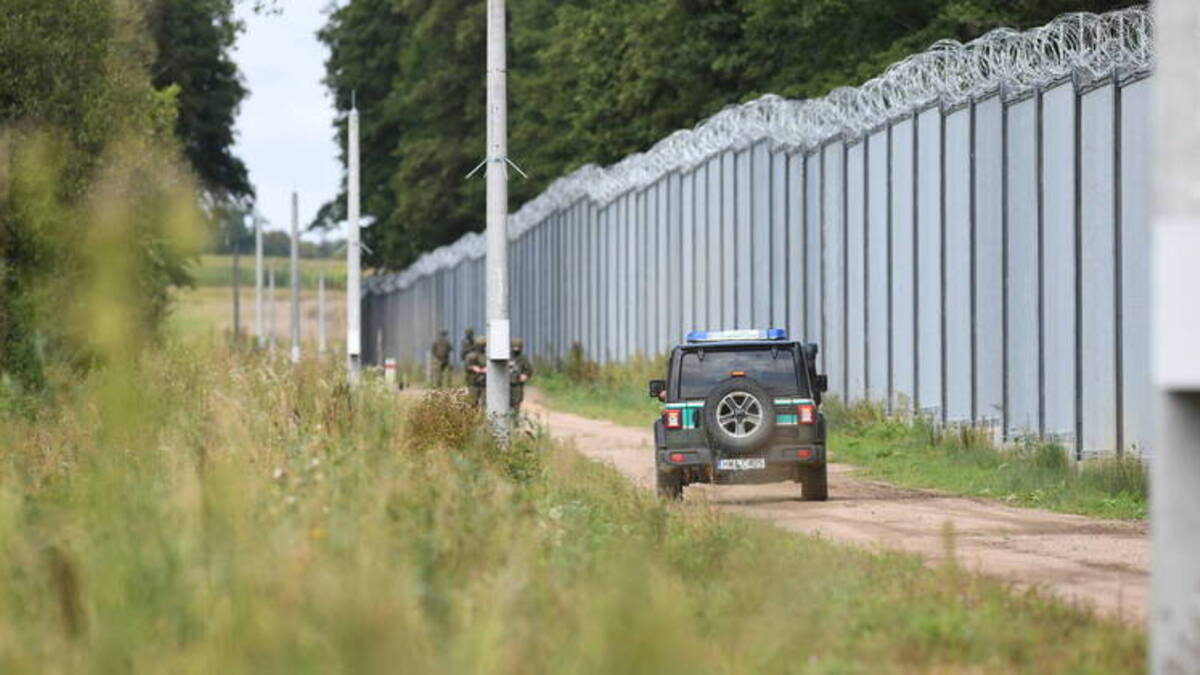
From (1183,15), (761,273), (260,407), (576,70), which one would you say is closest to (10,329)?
(260,407)

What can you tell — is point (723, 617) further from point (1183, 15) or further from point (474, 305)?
point (474, 305)

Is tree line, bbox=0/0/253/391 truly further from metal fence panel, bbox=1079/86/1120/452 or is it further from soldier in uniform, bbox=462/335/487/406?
metal fence panel, bbox=1079/86/1120/452

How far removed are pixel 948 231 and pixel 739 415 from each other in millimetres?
10416

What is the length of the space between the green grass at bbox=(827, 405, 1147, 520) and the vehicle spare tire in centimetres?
244

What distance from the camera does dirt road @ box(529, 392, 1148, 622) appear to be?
1491 centimetres

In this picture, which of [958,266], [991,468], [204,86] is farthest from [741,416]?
[204,86]

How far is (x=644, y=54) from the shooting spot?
64.2 metres

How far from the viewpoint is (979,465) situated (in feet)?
90.2

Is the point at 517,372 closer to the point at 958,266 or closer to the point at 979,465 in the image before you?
the point at 958,266

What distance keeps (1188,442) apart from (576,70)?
65675mm

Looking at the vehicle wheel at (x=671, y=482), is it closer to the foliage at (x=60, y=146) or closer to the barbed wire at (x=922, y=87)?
the foliage at (x=60, y=146)

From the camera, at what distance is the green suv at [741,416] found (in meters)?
22.7

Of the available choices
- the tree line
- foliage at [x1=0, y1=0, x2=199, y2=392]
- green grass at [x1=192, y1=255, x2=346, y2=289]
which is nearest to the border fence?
the tree line

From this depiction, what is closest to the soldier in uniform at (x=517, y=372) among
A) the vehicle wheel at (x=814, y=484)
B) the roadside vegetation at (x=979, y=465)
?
the roadside vegetation at (x=979, y=465)
